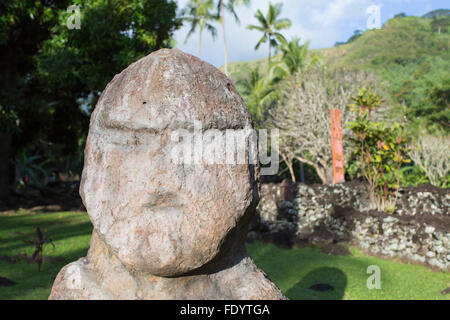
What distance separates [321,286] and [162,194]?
4.35 metres

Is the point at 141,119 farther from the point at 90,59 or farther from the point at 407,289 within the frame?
the point at 90,59

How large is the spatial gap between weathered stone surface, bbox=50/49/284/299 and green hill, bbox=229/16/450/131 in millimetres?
15195

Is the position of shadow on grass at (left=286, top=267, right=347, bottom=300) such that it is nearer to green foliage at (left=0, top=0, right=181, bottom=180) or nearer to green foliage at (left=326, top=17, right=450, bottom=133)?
green foliage at (left=0, top=0, right=181, bottom=180)

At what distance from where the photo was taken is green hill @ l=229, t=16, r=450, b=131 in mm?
19453

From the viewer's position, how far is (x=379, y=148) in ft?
26.2

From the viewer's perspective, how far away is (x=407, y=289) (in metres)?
5.59

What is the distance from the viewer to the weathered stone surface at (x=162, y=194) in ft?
6.57

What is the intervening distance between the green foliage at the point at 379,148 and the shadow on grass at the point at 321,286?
242cm

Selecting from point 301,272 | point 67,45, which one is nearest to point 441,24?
point 67,45

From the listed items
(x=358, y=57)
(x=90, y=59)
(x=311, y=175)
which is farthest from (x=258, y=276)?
(x=358, y=57)

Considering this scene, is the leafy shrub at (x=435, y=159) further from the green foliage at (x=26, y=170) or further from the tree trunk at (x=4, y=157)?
the green foliage at (x=26, y=170)

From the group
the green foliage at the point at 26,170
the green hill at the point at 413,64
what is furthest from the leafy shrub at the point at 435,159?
the green foliage at the point at 26,170

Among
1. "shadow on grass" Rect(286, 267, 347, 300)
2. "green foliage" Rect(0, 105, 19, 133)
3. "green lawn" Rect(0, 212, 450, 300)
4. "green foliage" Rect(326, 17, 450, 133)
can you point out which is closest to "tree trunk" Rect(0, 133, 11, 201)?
"green foliage" Rect(0, 105, 19, 133)
